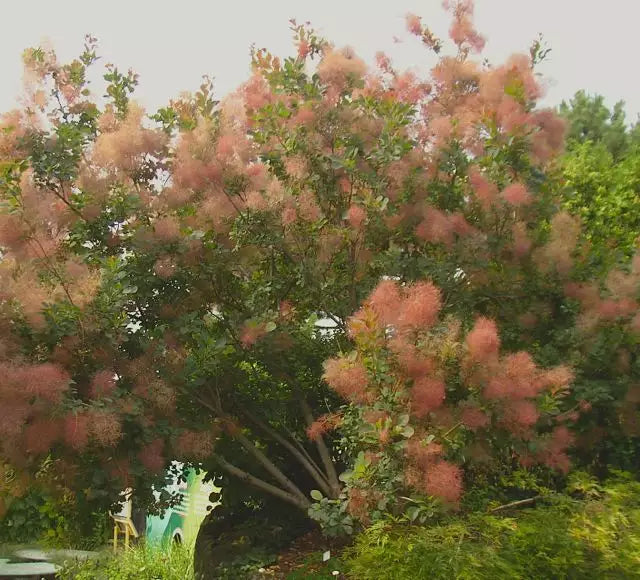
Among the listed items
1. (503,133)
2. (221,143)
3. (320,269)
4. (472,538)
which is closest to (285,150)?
(221,143)

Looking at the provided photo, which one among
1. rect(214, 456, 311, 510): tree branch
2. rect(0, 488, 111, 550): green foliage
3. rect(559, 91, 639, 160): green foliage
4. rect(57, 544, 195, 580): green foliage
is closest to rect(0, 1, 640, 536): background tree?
rect(214, 456, 311, 510): tree branch

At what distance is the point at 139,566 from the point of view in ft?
17.7

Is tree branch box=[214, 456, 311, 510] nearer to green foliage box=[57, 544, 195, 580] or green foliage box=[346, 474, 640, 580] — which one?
green foliage box=[57, 544, 195, 580]

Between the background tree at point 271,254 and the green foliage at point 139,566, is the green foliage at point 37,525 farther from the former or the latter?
the background tree at point 271,254

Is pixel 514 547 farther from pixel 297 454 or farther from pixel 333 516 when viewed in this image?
pixel 297 454

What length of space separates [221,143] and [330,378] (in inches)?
75.5

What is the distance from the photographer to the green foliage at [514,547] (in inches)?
159

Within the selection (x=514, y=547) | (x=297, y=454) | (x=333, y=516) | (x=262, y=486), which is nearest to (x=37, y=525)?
(x=262, y=486)

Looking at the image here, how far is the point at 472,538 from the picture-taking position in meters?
4.32

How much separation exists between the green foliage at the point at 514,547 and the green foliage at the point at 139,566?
1565 millimetres

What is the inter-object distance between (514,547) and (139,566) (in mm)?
2699

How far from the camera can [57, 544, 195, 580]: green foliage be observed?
533 centimetres

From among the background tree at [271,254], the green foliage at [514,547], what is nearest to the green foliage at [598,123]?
the background tree at [271,254]

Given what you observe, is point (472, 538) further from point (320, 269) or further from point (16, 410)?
point (16, 410)
